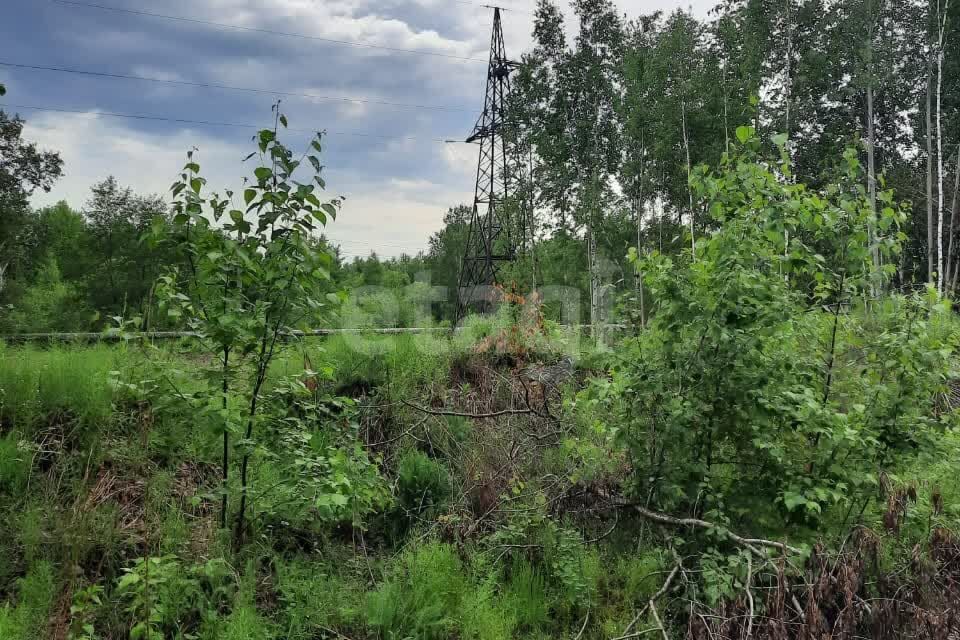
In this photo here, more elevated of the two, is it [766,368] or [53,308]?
[53,308]

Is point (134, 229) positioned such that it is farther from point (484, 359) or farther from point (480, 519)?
point (480, 519)

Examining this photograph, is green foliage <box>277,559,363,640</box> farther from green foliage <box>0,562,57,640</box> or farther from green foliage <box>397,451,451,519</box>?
green foliage <box>0,562,57,640</box>

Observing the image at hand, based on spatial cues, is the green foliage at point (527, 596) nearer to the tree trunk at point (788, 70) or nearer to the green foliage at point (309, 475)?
the green foliage at point (309, 475)

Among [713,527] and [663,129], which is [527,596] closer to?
[713,527]

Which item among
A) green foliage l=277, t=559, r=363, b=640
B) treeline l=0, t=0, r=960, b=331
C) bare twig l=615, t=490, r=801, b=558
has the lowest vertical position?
green foliage l=277, t=559, r=363, b=640

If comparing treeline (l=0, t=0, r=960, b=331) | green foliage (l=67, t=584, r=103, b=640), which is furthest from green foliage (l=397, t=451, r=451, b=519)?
treeline (l=0, t=0, r=960, b=331)

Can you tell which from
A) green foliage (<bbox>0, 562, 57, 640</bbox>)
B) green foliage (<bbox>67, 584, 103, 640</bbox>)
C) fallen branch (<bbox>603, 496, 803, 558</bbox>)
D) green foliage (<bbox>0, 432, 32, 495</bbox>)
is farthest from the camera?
green foliage (<bbox>0, 432, 32, 495</bbox>)

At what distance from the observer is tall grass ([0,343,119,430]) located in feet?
15.1

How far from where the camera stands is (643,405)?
379cm

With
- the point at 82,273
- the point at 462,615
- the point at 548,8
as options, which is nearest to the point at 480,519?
the point at 462,615

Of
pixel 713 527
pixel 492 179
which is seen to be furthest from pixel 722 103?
pixel 713 527

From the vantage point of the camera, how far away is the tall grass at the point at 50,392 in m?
4.59

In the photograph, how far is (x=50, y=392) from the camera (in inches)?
186

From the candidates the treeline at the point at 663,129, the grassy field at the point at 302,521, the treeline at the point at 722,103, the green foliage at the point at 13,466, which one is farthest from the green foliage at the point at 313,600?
the treeline at the point at 722,103
